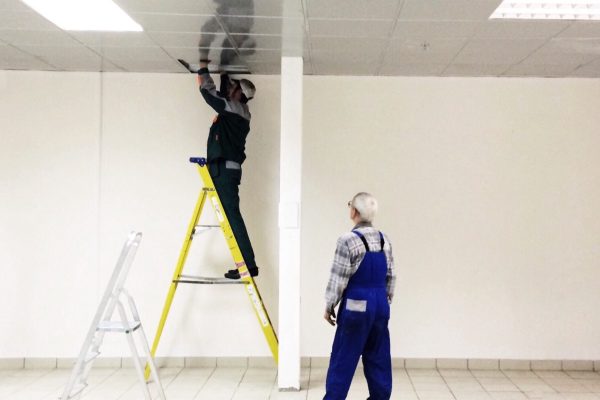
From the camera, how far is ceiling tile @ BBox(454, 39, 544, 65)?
15.8 feet

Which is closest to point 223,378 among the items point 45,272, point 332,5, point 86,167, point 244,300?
point 244,300

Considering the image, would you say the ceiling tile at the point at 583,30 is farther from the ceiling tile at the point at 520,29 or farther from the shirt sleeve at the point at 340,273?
the shirt sleeve at the point at 340,273

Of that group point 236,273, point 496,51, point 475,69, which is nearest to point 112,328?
point 236,273

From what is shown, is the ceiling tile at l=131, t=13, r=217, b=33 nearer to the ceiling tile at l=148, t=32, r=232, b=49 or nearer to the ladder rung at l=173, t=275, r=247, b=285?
the ceiling tile at l=148, t=32, r=232, b=49

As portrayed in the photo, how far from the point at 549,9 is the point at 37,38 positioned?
3.61 metres

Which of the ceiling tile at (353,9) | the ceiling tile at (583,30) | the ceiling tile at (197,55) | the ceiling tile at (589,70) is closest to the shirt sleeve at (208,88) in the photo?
the ceiling tile at (197,55)

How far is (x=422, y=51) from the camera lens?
5.11m

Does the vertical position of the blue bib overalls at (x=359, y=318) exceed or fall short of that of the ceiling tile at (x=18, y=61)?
it falls short

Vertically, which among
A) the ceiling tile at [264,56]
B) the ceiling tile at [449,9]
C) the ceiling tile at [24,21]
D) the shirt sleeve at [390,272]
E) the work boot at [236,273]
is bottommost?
the work boot at [236,273]

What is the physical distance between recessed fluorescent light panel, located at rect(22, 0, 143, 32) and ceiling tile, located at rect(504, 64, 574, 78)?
10.5 ft

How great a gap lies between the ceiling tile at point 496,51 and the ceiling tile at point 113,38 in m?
2.43

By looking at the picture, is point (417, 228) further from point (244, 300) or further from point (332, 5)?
point (332, 5)

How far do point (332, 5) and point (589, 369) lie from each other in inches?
160

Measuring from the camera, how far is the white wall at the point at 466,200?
5.94 meters
